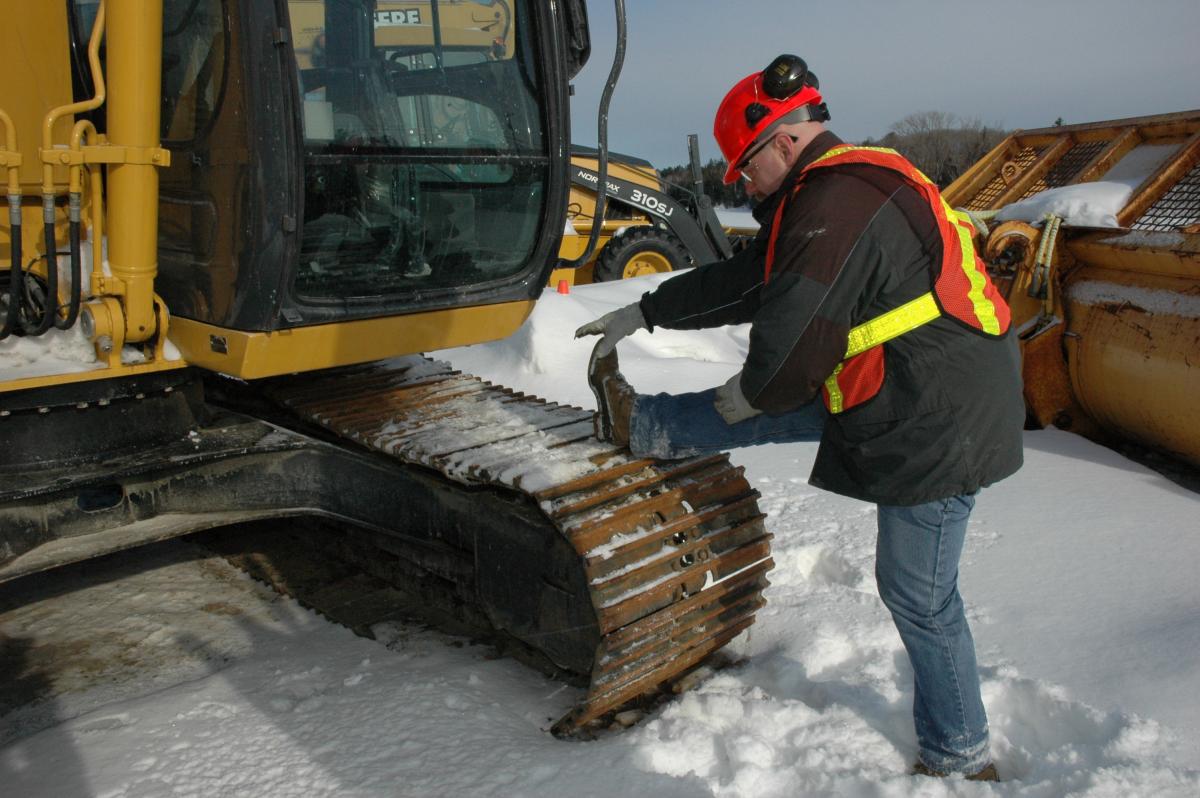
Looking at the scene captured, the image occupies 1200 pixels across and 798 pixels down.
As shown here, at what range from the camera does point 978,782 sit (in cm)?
233

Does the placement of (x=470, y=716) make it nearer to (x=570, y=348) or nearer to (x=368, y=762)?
(x=368, y=762)

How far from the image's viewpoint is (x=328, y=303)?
2.91m

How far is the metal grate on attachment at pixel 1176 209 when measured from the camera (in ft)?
14.6

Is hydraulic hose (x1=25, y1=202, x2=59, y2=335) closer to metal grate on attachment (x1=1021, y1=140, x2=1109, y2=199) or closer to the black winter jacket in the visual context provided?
the black winter jacket

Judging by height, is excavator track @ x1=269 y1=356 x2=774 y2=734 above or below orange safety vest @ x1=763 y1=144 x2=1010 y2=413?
below

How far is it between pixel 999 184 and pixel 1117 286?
170cm

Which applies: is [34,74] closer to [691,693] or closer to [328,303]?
[328,303]

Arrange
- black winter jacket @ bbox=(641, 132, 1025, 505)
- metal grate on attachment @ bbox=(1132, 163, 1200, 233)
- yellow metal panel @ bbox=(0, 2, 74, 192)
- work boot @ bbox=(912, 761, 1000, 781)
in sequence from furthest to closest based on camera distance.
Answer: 1. metal grate on attachment @ bbox=(1132, 163, 1200, 233)
2. yellow metal panel @ bbox=(0, 2, 74, 192)
3. work boot @ bbox=(912, 761, 1000, 781)
4. black winter jacket @ bbox=(641, 132, 1025, 505)

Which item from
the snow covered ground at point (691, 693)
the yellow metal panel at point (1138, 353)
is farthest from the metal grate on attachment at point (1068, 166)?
the snow covered ground at point (691, 693)

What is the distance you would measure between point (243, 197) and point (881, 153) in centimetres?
162

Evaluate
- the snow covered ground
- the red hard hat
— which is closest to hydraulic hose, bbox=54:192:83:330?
the snow covered ground

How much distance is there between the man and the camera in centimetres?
211

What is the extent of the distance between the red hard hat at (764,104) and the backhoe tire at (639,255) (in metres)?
7.41

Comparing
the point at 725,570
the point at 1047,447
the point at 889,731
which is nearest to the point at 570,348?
the point at 1047,447
